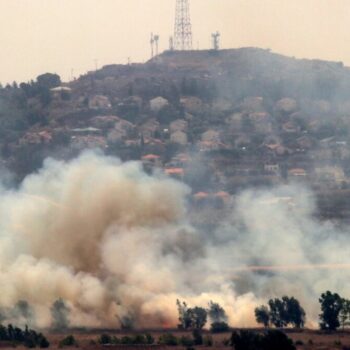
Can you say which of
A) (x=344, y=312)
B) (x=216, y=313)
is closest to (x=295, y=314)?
(x=344, y=312)

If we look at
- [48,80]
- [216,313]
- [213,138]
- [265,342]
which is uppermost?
[48,80]

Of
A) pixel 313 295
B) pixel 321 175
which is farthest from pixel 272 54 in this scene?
pixel 313 295

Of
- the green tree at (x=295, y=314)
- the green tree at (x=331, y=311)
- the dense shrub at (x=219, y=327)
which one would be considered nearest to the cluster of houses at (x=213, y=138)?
the green tree at (x=295, y=314)

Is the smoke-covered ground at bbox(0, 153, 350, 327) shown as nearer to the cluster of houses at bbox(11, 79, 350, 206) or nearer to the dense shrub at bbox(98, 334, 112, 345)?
the dense shrub at bbox(98, 334, 112, 345)

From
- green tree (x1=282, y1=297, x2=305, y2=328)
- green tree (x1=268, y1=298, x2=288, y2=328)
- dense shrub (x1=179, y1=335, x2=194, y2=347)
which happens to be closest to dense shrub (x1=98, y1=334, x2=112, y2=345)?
dense shrub (x1=179, y1=335, x2=194, y2=347)

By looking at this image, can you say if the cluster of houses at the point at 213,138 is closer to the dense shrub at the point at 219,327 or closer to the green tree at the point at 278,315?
the green tree at the point at 278,315

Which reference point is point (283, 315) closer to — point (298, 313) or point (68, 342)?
point (298, 313)
